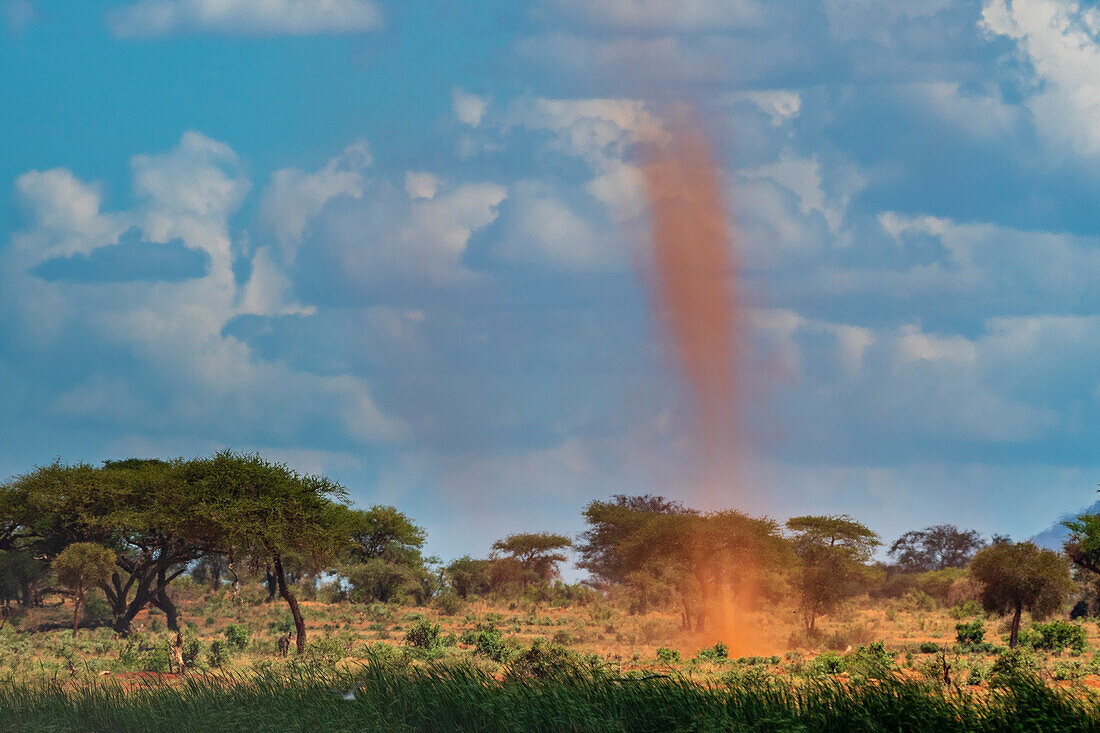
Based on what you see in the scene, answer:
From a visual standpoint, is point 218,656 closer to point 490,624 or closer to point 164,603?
point 164,603

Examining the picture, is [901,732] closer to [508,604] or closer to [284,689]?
[284,689]

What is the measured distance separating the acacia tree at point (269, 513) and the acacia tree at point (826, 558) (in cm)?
2840

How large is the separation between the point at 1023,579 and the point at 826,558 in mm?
16182

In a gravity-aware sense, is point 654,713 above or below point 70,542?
below

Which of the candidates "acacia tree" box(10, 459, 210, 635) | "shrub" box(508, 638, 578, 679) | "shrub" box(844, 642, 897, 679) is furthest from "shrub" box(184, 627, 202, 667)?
A: "shrub" box(844, 642, 897, 679)

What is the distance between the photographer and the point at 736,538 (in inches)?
2495

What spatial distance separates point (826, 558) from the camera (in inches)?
2459

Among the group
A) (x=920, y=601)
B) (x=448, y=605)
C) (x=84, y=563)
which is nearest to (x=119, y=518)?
(x=84, y=563)

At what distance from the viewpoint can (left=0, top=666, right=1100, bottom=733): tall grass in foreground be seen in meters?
15.7

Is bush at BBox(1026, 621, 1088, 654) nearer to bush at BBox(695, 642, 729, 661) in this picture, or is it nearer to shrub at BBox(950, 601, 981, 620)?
bush at BBox(695, 642, 729, 661)

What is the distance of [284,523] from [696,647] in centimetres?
2209

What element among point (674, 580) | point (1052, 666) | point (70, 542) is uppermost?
point (70, 542)

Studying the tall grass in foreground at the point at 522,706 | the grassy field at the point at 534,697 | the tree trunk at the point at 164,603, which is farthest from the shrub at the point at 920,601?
the tall grass in foreground at the point at 522,706

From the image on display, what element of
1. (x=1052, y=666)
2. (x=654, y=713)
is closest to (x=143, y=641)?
(x=654, y=713)
